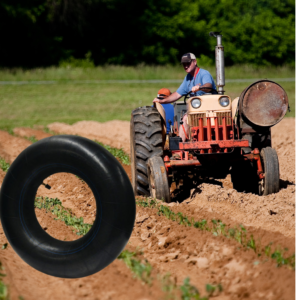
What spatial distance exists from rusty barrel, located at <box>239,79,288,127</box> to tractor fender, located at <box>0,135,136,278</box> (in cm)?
241

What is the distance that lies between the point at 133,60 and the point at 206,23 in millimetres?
7169

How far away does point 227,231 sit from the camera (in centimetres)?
509

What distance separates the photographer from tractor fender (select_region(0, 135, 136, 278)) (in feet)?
15.4

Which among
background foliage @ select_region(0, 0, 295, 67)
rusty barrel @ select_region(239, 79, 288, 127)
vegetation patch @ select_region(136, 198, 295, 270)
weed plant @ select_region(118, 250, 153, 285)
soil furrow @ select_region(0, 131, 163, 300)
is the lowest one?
soil furrow @ select_region(0, 131, 163, 300)

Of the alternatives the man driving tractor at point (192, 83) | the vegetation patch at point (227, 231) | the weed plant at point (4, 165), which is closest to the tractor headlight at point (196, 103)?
the man driving tractor at point (192, 83)

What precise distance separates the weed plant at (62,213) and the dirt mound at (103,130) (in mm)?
5086

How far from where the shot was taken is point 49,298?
4.04 meters

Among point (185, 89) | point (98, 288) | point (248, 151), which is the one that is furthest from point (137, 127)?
point (98, 288)

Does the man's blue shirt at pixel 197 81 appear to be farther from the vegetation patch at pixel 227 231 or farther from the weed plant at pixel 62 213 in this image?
the weed plant at pixel 62 213

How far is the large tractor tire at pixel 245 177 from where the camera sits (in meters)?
6.97

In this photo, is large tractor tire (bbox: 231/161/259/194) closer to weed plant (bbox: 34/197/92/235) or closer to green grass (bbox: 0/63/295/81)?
weed plant (bbox: 34/197/92/235)

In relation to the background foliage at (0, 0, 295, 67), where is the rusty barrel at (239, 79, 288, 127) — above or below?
below

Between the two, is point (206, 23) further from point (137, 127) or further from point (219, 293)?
point (219, 293)

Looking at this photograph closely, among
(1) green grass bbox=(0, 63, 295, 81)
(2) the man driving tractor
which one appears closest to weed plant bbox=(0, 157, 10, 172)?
(2) the man driving tractor
